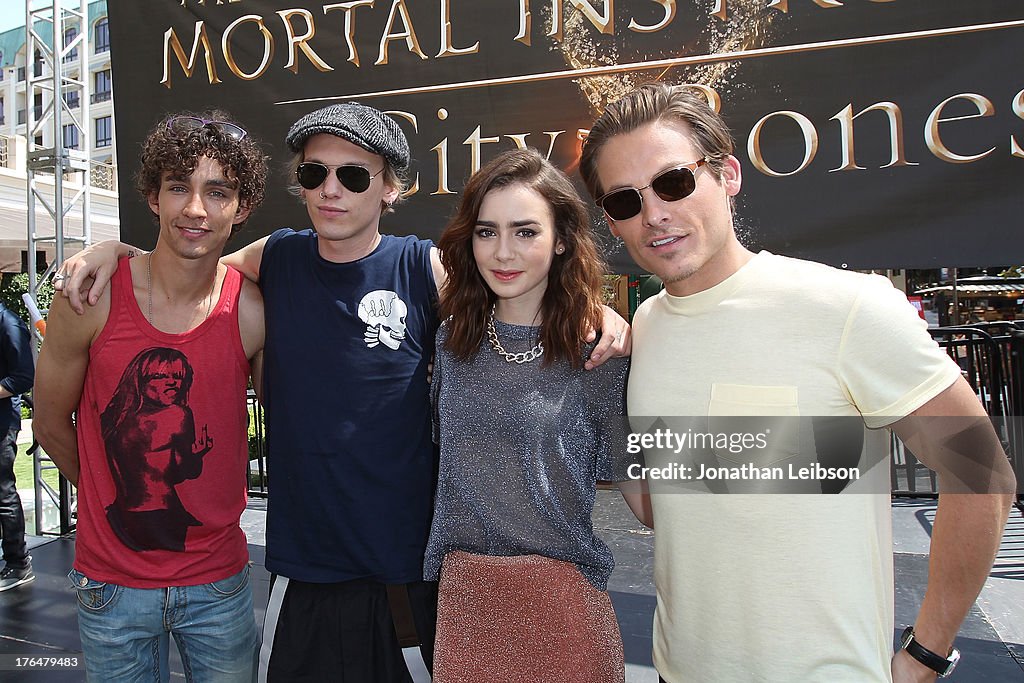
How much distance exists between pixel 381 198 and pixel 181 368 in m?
0.74

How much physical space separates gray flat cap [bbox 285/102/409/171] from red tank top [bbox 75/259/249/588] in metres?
0.62

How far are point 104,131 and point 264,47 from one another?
61.0 metres

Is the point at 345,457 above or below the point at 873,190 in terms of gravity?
below

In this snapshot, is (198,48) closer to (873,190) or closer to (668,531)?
(873,190)

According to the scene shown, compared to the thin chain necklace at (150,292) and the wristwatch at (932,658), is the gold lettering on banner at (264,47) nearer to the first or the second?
the thin chain necklace at (150,292)

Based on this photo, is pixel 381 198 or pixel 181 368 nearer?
pixel 181 368

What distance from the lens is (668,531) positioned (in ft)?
5.21

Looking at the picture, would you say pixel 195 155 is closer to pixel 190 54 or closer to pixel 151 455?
pixel 151 455

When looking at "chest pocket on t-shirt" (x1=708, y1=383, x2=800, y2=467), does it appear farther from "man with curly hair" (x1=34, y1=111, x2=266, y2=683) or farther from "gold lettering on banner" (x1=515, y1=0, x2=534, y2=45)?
"gold lettering on banner" (x1=515, y1=0, x2=534, y2=45)

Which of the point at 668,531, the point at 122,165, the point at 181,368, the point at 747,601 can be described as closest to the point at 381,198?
Answer: the point at 181,368

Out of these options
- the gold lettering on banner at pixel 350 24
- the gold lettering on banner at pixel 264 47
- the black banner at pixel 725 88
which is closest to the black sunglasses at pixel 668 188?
the black banner at pixel 725 88

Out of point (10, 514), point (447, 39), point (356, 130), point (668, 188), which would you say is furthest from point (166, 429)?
point (10, 514)

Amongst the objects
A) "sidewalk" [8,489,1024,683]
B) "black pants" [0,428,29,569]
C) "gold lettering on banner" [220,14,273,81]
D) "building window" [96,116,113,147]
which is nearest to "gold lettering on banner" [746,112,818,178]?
Answer: "sidewalk" [8,489,1024,683]

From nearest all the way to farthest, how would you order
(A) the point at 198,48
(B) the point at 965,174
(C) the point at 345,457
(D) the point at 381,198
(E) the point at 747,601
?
(E) the point at 747,601
(C) the point at 345,457
(D) the point at 381,198
(B) the point at 965,174
(A) the point at 198,48
